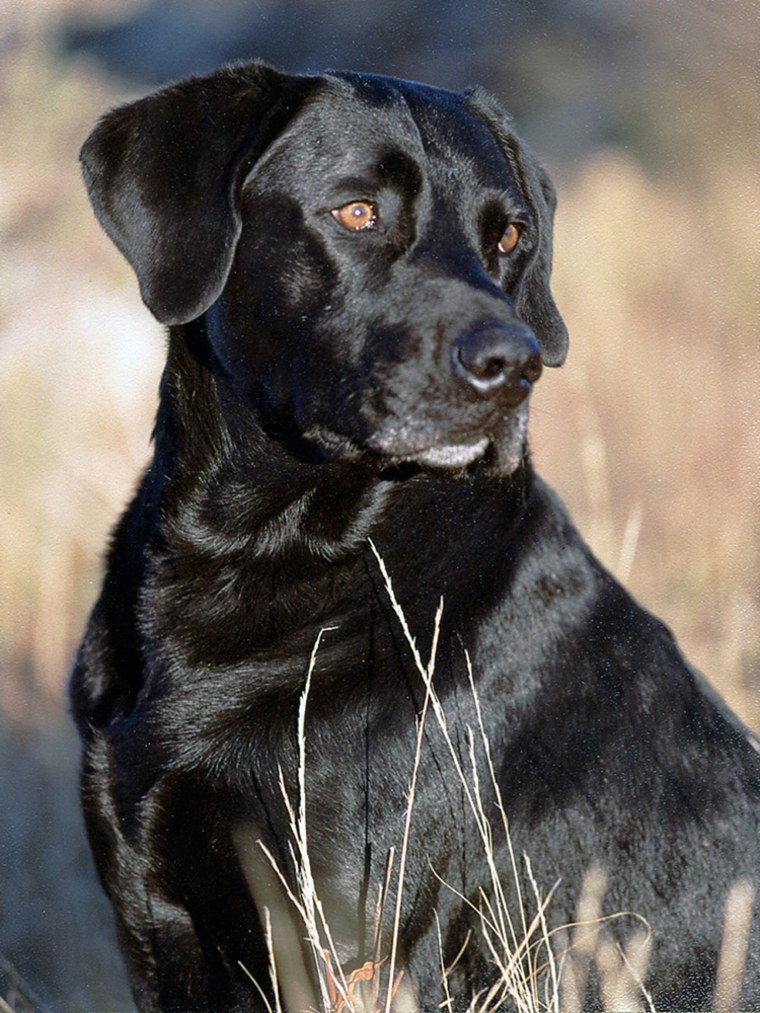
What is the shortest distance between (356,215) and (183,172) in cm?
40

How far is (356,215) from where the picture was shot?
8.05 ft

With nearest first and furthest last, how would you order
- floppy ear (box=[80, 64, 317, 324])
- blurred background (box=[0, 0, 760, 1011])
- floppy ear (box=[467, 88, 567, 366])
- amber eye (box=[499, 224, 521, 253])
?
floppy ear (box=[80, 64, 317, 324])
amber eye (box=[499, 224, 521, 253])
floppy ear (box=[467, 88, 567, 366])
blurred background (box=[0, 0, 760, 1011])

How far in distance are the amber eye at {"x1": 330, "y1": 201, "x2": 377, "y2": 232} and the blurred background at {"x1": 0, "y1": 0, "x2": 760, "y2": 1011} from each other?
50.0 inches

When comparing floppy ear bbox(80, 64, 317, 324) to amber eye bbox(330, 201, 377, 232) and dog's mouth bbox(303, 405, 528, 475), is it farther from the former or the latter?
dog's mouth bbox(303, 405, 528, 475)

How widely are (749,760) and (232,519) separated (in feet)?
4.41

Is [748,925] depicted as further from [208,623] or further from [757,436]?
[757,436]

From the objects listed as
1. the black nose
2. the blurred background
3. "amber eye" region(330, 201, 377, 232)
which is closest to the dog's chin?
the black nose

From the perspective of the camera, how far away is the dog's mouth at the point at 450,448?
→ 234 cm

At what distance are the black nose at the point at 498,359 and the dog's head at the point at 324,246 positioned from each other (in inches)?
0.4

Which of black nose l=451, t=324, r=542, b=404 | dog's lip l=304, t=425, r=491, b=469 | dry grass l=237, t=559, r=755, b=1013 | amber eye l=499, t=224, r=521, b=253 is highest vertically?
amber eye l=499, t=224, r=521, b=253

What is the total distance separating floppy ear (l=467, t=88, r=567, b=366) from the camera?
9.68 feet

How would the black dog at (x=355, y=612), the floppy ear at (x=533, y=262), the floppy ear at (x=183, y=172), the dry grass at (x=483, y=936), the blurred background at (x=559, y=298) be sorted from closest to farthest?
the dry grass at (x=483, y=936) → the black dog at (x=355, y=612) → the floppy ear at (x=183, y=172) → the floppy ear at (x=533, y=262) → the blurred background at (x=559, y=298)

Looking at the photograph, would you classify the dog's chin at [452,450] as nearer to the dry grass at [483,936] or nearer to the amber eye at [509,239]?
the dry grass at [483,936]

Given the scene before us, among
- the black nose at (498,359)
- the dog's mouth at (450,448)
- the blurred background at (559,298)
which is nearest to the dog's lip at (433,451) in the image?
the dog's mouth at (450,448)
